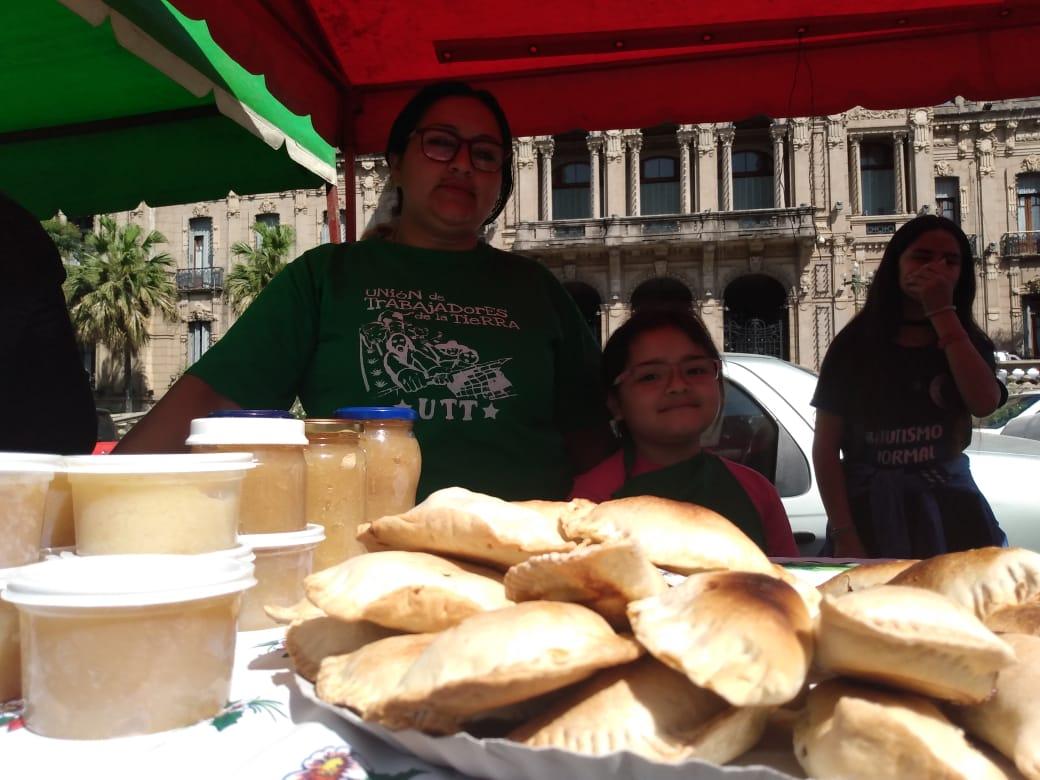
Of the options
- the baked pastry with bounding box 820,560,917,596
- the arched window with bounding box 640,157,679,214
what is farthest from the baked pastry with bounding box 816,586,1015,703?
the arched window with bounding box 640,157,679,214

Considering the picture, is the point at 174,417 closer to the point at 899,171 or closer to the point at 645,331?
the point at 645,331

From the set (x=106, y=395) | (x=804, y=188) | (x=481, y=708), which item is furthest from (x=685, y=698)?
(x=106, y=395)

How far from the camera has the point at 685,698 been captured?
69 centimetres

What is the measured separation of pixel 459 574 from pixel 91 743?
0.43 meters

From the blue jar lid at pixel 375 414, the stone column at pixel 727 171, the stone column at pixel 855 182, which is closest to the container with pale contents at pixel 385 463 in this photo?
the blue jar lid at pixel 375 414

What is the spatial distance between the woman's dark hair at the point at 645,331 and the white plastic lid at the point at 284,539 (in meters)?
1.19

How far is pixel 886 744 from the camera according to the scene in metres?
0.59

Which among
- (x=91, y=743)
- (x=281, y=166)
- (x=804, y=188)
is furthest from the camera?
(x=804, y=188)

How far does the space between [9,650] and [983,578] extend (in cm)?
117

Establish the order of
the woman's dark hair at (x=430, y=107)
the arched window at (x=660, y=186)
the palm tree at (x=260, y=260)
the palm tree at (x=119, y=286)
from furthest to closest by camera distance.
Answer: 1. the palm tree at (x=119, y=286)
2. the palm tree at (x=260, y=260)
3. the arched window at (x=660, y=186)
4. the woman's dark hair at (x=430, y=107)

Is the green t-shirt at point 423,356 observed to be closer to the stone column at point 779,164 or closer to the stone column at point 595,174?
the stone column at point 595,174

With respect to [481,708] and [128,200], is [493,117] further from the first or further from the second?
[128,200]

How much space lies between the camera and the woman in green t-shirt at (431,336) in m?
2.11

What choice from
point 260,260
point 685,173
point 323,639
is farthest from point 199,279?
point 323,639
